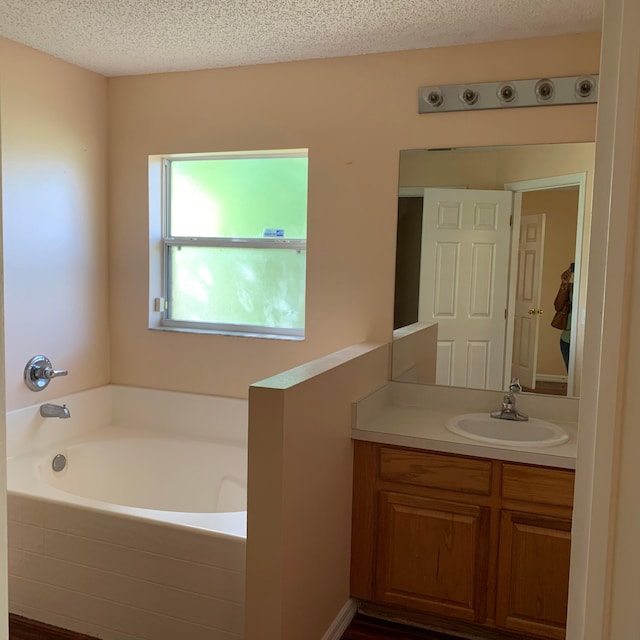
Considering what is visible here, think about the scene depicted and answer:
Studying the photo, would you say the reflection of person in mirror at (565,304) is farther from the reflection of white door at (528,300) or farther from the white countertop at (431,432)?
the white countertop at (431,432)

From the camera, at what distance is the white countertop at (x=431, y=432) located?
7.57ft

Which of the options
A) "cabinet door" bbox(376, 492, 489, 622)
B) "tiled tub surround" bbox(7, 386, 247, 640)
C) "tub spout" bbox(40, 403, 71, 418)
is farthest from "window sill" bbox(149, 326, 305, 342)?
"cabinet door" bbox(376, 492, 489, 622)

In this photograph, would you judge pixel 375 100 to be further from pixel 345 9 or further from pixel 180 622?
pixel 180 622

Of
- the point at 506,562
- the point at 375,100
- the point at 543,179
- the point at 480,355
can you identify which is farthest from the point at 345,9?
the point at 506,562

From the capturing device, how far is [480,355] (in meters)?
2.86

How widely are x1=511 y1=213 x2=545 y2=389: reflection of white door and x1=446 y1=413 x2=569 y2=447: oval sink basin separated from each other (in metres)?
0.20

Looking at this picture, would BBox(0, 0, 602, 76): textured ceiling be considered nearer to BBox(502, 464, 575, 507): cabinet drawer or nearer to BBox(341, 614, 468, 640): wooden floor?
BBox(502, 464, 575, 507): cabinet drawer

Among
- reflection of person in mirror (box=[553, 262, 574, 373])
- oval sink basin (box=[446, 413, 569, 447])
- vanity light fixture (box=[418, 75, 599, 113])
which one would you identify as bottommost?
oval sink basin (box=[446, 413, 569, 447])

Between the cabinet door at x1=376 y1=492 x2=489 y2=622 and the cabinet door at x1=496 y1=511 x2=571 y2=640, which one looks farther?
the cabinet door at x1=376 y1=492 x2=489 y2=622

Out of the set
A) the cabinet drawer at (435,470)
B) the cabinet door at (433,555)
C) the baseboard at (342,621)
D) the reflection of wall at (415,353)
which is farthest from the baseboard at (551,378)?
the baseboard at (342,621)

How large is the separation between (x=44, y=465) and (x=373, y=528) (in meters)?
1.51

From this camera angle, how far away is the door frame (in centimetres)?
256

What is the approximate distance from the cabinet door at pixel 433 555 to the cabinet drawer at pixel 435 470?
67 millimetres

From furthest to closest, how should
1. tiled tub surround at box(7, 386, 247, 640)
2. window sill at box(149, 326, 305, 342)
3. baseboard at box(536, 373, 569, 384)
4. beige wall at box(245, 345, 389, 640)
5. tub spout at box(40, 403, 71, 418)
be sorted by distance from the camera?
window sill at box(149, 326, 305, 342), tub spout at box(40, 403, 71, 418), baseboard at box(536, 373, 569, 384), tiled tub surround at box(7, 386, 247, 640), beige wall at box(245, 345, 389, 640)
